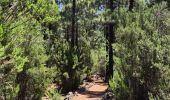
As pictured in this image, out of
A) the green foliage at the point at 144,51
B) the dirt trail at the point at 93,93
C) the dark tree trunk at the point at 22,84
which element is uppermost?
the green foliage at the point at 144,51

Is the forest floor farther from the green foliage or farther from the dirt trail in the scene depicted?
the green foliage

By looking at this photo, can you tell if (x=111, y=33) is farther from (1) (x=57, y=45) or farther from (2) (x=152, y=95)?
(2) (x=152, y=95)

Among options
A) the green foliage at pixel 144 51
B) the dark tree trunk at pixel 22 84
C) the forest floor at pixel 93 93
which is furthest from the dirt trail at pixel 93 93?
the green foliage at pixel 144 51

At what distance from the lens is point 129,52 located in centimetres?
1280

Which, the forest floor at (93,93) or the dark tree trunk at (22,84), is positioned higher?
the dark tree trunk at (22,84)

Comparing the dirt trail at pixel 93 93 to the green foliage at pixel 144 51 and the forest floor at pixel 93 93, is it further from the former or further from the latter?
the green foliage at pixel 144 51

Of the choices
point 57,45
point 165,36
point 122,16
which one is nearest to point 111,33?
point 57,45

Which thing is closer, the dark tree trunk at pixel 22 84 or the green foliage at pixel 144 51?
the green foliage at pixel 144 51

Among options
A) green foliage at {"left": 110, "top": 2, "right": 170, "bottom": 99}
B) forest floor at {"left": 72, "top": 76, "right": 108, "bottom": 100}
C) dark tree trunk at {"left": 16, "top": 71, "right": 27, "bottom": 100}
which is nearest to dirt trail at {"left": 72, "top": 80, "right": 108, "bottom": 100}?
forest floor at {"left": 72, "top": 76, "right": 108, "bottom": 100}

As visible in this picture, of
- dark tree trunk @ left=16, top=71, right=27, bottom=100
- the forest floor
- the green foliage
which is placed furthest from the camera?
the forest floor

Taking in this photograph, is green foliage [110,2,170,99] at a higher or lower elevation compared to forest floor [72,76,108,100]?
higher

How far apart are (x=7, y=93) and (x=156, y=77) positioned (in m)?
5.02

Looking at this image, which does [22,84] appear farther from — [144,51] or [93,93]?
[93,93]

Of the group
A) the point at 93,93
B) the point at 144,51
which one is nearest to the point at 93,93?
the point at 93,93
